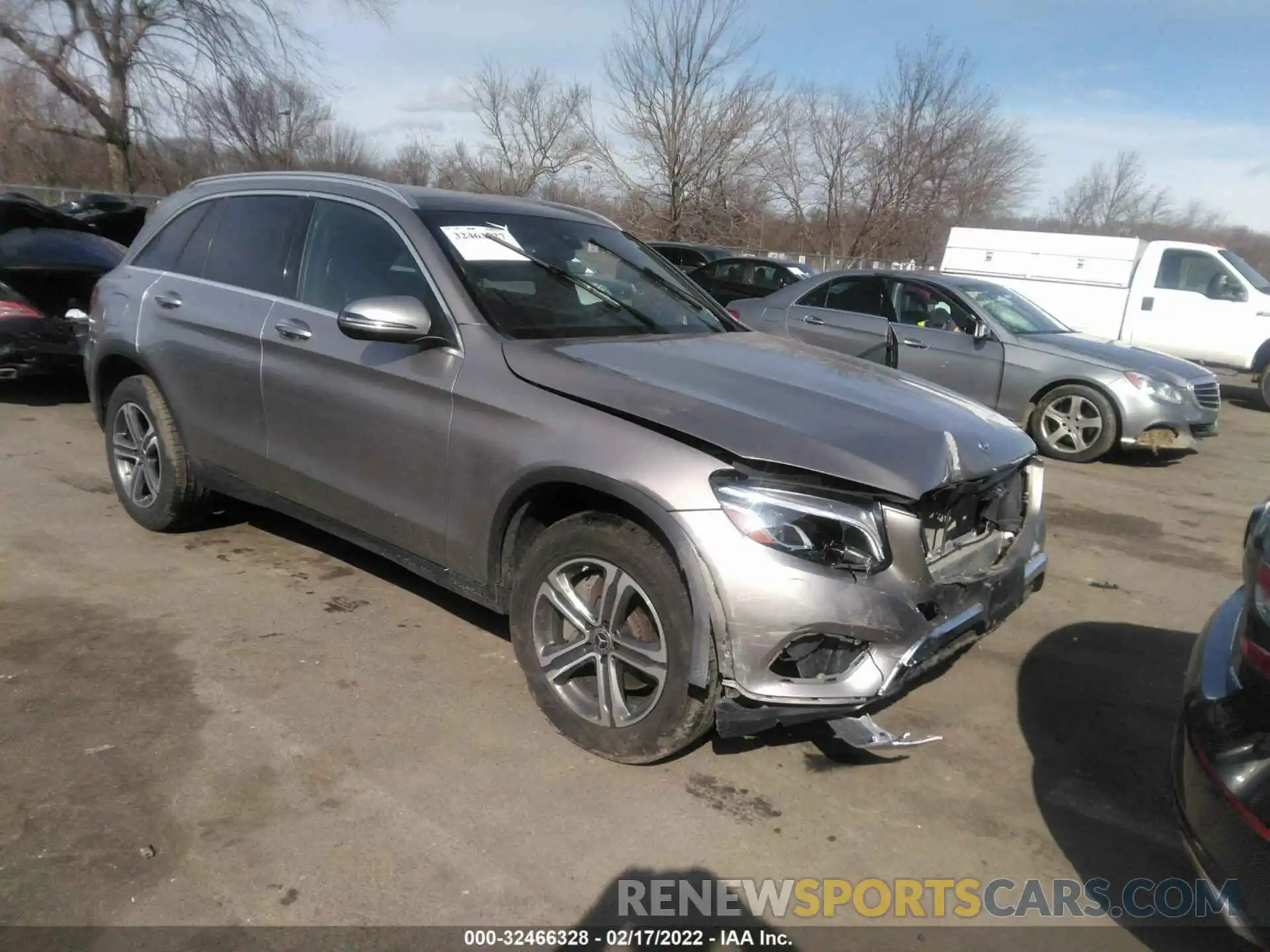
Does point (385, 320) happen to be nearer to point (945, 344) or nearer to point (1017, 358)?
point (945, 344)

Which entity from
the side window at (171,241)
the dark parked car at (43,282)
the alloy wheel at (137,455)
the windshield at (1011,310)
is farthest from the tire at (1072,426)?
the dark parked car at (43,282)

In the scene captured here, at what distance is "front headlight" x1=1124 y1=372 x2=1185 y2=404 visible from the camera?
27.0ft

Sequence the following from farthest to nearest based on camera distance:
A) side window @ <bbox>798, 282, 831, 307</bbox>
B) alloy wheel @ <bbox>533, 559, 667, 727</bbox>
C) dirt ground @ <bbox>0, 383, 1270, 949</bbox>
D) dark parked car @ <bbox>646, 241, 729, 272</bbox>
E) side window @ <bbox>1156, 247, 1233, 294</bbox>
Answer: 1. dark parked car @ <bbox>646, 241, 729, 272</bbox>
2. side window @ <bbox>1156, 247, 1233, 294</bbox>
3. side window @ <bbox>798, 282, 831, 307</bbox>
4. alloy wheel @ <bbox>533, 559, 667, 727</bbox>
5. dirt ground @ <bbox>0, 383, 1270, 949</bbox>

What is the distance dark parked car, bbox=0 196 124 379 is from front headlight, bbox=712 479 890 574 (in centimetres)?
648

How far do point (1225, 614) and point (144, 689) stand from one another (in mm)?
3567

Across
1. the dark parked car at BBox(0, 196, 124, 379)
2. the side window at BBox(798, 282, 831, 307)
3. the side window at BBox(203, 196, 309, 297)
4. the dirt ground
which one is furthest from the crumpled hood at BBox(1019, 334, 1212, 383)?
the dark parked car at BBox(0, 196, 124, 379)

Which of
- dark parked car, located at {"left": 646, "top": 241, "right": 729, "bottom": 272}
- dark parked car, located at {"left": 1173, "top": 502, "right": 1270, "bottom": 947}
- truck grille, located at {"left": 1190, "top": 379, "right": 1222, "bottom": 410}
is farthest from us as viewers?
dark parked car, located at {"left": 646, "top": 241, "right": 729, "bottom": 272}

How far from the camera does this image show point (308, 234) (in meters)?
4.12

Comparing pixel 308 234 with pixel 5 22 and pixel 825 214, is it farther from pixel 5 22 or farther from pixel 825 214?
pixel 825 214

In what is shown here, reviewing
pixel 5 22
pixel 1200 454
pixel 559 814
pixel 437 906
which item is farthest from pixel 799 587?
pixel 5 22

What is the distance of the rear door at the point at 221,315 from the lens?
4.21 metres

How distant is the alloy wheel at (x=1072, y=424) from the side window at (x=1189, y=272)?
6.74 m

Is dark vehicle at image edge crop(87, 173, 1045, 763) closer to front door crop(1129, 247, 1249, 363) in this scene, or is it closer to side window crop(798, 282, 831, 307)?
side window crop(798, 282, 831, 307)

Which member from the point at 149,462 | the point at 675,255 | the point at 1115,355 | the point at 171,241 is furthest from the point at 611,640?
the point at 675,255
